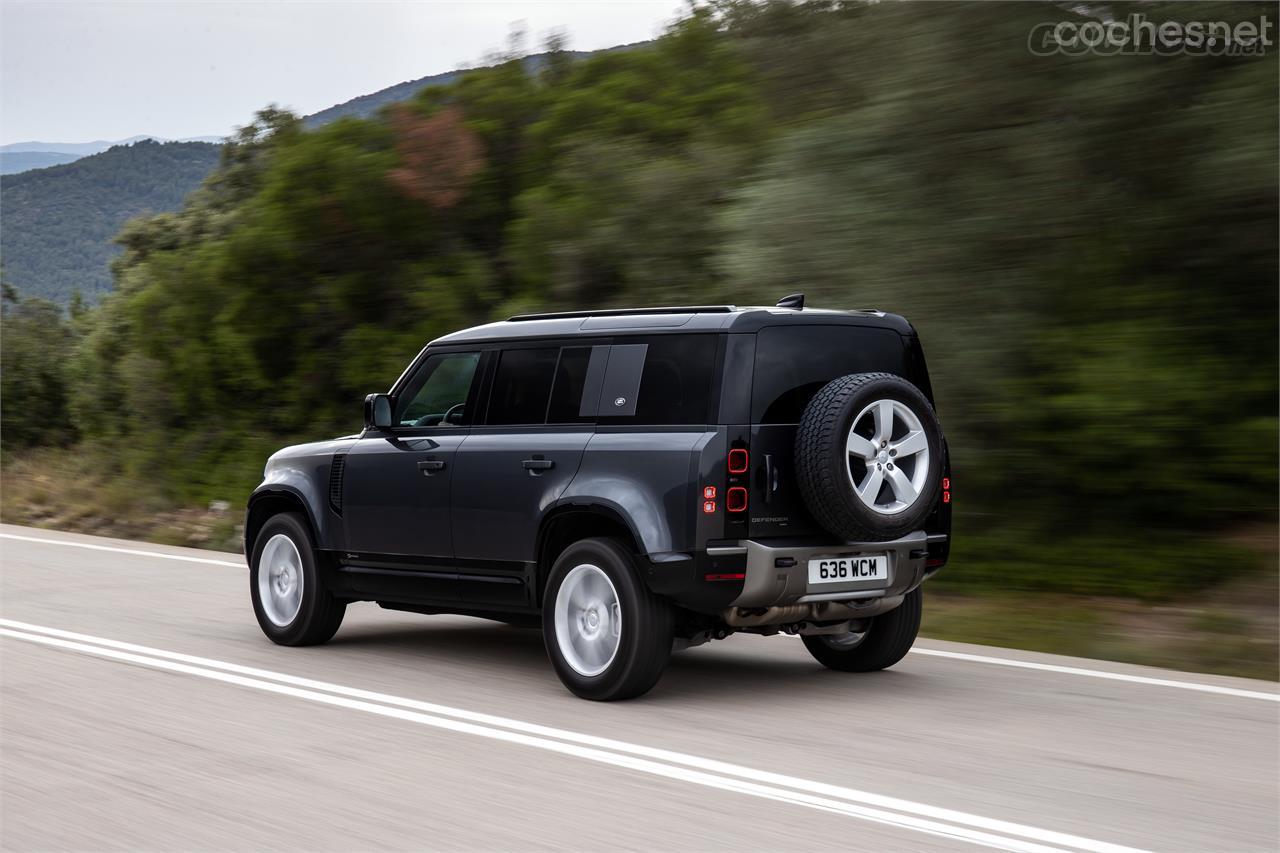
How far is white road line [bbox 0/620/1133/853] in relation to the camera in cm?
494

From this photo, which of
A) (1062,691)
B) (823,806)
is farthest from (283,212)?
(823,806)

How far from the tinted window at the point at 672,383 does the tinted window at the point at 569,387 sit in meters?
0.21

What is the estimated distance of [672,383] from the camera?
7.20m

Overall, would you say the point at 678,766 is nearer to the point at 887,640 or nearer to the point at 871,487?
the point at 871,487

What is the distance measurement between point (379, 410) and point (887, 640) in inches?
122

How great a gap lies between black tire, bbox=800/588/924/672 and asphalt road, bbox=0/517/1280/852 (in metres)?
0.12

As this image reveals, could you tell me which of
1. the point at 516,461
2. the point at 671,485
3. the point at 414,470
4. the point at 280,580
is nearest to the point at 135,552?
the point at 280,580

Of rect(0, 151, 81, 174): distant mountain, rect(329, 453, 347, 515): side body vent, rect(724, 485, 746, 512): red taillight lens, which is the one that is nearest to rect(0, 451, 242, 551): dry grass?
rect(329, 453, 347, 515): side body vent

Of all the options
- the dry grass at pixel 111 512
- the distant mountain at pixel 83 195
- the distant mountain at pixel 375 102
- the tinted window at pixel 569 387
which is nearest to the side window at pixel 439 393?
the tinted window at pixel 569 387

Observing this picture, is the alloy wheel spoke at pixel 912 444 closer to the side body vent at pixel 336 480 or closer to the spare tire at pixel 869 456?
the spare tire at pixel 869 456

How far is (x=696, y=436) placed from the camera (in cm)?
695

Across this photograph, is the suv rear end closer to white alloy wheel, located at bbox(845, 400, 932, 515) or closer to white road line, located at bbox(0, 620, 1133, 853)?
white alloy wheel, located at bbox(845, 400, 932, 515)

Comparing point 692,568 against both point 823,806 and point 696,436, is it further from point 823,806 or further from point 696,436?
point 823,806
